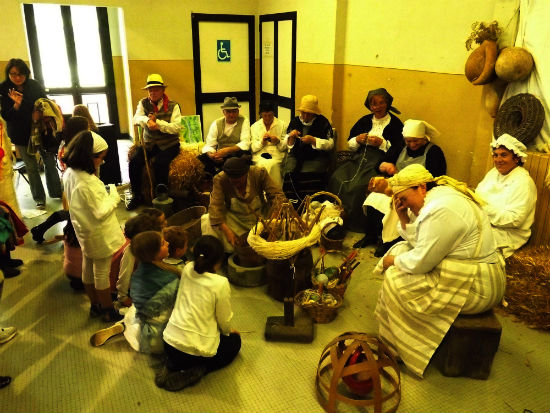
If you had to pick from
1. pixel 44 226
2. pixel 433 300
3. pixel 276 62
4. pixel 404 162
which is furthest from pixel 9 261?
pixel 276 62

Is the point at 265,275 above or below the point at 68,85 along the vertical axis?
below

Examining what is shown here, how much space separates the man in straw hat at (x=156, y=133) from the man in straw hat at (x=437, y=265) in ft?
9.72

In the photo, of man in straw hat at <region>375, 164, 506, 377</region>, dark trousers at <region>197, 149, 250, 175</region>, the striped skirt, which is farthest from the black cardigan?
the striped skirt

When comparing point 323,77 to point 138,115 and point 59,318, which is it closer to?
point 138,115

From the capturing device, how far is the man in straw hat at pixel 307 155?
15.1ft

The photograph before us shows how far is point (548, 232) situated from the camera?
3271 millimetres

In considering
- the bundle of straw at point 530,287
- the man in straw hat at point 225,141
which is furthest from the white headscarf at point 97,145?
the bundle of straw at point 530,287

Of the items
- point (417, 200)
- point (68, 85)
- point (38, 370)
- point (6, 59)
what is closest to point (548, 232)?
point (417, 200)

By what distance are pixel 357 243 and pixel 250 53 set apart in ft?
13.1

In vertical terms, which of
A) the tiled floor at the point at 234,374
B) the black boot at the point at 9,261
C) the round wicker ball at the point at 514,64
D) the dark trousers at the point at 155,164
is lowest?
the tiled floor at the point at 234,374

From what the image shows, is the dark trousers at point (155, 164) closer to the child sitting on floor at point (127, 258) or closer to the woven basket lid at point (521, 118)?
the child sitting on floor at point (127, 258)

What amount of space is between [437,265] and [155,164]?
3335 millimetres

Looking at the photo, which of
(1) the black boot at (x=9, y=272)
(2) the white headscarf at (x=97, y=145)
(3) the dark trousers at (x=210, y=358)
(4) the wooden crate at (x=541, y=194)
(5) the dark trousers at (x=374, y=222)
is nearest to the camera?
(3) the dark trousers at (x=210, y=358)

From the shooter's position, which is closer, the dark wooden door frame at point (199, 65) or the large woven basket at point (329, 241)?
the large woven basket at point (329, 241)
